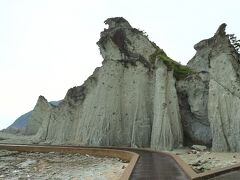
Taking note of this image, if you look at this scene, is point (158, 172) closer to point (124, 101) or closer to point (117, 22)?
point (124, 101)

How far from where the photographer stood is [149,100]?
40.4m

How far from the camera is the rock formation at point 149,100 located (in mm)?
29953

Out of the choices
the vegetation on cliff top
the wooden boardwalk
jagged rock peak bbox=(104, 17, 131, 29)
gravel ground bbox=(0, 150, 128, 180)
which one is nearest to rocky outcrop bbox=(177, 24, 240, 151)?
the vegetation on cliff top

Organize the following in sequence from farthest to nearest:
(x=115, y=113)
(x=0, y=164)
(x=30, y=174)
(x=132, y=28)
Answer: (x=132, y=28) → (x=115, y=113) → (x=0, y=164) → (x=30, y=174)

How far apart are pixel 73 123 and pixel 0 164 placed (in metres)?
14.7

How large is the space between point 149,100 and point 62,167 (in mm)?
14184

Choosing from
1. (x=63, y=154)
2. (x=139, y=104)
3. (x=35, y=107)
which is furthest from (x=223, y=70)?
(x=35, y=107)

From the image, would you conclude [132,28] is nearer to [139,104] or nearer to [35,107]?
[139,104]

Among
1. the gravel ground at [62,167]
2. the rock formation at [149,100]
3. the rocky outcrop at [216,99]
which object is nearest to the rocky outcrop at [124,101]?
the rock formation at [149,100]

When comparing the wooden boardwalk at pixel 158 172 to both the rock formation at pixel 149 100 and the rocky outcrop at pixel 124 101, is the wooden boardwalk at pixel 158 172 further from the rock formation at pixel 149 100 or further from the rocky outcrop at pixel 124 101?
the rocky outcrop at pixel 124 101

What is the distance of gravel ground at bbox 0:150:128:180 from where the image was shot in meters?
23.5

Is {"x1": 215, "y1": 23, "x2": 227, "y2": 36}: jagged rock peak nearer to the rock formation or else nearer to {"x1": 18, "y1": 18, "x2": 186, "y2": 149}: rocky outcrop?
the rock formation

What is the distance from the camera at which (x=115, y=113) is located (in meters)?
40.9

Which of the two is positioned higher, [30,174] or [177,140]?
[177,140]
